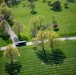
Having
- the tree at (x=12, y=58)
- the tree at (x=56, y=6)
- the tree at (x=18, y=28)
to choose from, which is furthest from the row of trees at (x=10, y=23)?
the tree at (x=56, y=6)

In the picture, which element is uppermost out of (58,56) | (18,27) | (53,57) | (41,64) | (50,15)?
(18,27)

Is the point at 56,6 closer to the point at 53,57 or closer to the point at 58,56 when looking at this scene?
the point at 58,56

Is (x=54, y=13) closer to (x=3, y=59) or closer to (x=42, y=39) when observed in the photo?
(x=42, y=39)

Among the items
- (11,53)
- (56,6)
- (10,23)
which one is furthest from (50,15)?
(11,53)

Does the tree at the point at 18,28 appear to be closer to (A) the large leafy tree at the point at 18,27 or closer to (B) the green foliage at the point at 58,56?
(A) the large leafy tree at the point at 18,27

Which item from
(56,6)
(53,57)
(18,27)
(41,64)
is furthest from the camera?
(56,6)

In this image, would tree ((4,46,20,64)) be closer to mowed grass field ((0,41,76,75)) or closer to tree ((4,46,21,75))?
tree ((4,46,21,75))
